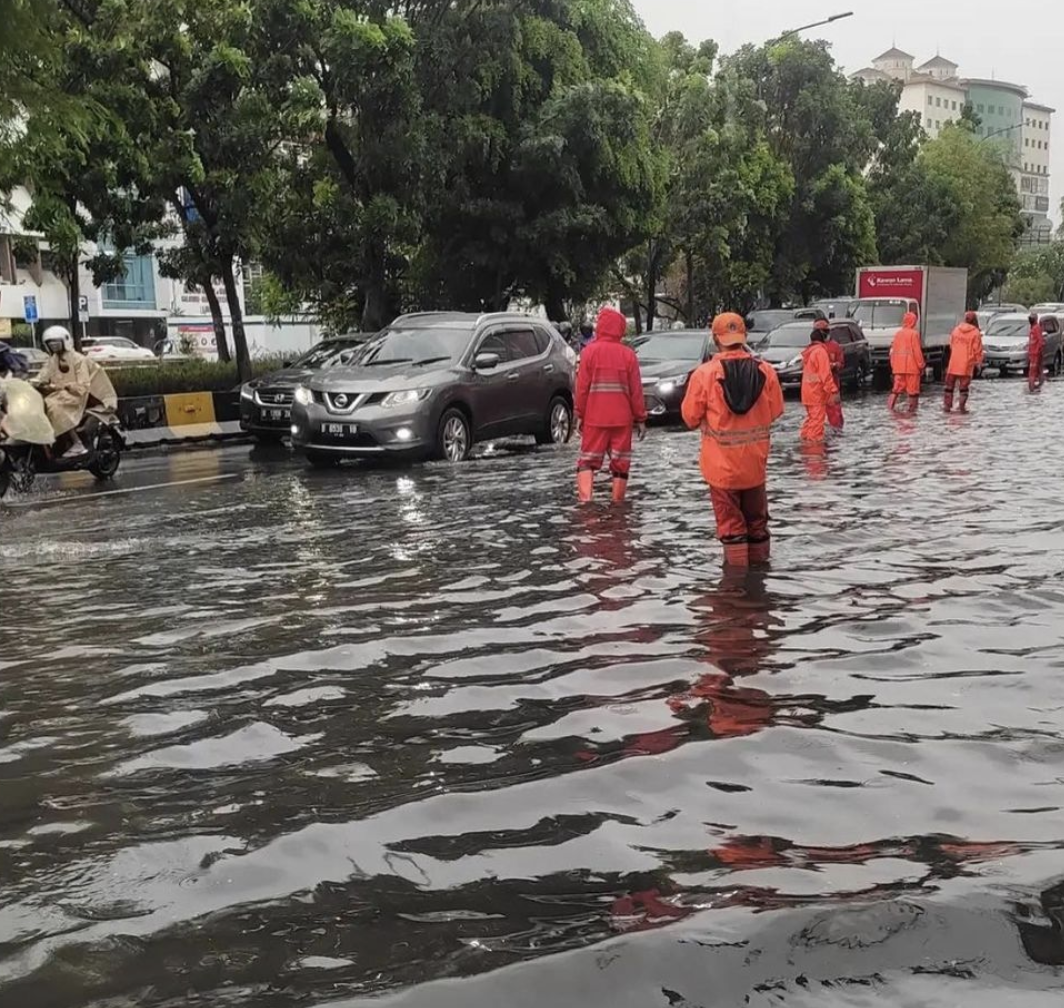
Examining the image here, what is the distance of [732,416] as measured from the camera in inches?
311

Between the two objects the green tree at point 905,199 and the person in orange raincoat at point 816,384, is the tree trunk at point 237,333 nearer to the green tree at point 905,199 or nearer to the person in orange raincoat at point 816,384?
the person in orange raincoat at point 816,384

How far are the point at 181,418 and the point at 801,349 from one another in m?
12.7

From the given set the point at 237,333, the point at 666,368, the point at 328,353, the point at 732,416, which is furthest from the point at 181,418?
the point at 732,416

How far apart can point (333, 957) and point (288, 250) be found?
75.1 feet

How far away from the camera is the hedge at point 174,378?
70.4ft

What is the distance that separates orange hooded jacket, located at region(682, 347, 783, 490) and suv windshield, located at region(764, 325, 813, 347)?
19.7 meters

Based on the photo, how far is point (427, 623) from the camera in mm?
6992

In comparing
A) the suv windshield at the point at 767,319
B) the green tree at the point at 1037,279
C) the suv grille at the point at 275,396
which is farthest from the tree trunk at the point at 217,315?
the green tree at the point at 1037,279

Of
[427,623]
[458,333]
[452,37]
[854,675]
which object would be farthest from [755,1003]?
[452,37]

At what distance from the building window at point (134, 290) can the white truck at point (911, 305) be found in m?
34.7

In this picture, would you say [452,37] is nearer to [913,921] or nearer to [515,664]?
[515,664]

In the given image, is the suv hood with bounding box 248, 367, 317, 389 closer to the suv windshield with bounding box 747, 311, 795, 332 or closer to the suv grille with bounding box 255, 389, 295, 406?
the suv grille with bounding box 255, 389, 295, 406

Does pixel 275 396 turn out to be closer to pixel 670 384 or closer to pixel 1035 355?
pixel 670 384

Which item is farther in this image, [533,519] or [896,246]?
[896,246]
